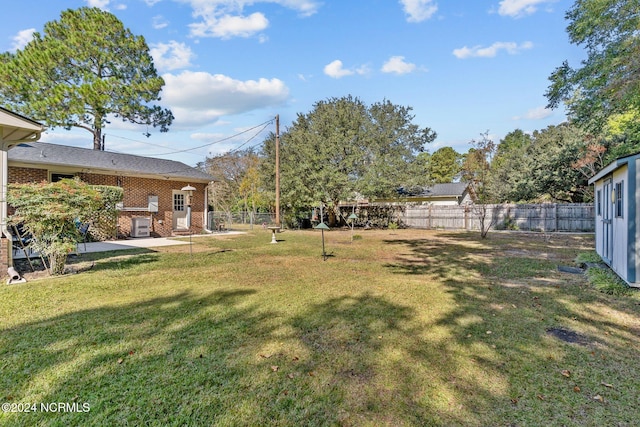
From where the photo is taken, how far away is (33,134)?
647 cm

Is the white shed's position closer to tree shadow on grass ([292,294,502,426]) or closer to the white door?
tree shadow on grass ([292,294,502,426])

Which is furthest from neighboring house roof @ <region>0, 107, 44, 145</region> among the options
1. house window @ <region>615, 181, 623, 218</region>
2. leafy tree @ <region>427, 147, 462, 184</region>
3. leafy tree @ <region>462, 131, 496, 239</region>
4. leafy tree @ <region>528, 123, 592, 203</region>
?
leafy tree @ <region>427, 147, 462, 184</region>

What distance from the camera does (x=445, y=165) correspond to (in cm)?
4147

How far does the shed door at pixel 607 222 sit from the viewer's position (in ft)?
20.9

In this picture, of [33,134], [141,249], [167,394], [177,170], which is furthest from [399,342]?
[177,170]

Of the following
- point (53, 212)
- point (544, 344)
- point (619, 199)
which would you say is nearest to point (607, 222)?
point (619, 199)

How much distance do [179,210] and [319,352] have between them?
568 inches

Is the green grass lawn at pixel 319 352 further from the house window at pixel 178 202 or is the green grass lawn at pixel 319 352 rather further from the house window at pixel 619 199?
the house window at pixel 178 202

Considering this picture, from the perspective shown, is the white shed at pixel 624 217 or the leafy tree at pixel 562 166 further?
the leafy tree at pixel 562 166

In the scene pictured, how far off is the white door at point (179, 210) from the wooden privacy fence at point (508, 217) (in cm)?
1433

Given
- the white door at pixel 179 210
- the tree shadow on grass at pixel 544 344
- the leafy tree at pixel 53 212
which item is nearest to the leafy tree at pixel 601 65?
the tree shadow on grass at pixel 544 344

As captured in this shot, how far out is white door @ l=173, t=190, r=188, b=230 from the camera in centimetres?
1519

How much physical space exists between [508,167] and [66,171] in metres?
30.4

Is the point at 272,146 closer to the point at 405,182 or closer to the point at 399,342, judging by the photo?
the point at 405,182
